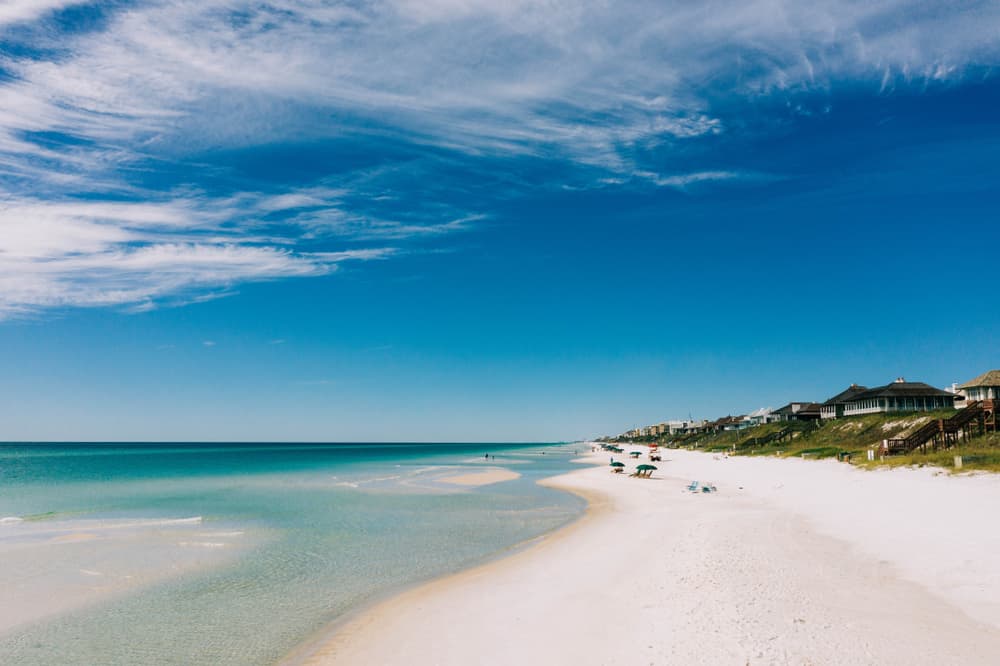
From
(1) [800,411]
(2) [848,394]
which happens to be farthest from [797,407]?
(2) [848,394]

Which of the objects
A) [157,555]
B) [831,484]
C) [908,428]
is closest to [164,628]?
[157,555]

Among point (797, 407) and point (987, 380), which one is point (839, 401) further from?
point (797, 407)

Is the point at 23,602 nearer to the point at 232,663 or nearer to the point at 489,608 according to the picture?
the point at 232,663

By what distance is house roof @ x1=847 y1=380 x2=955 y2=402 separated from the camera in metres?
68.6

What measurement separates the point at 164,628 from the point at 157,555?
970 centimetres

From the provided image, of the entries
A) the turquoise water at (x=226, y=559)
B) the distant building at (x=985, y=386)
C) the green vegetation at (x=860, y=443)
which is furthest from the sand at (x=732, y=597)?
the distant building at (x=985, y=386)

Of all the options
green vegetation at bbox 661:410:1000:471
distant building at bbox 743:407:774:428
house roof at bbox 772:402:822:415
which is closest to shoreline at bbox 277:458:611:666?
green vegetation at bbox 661:410:1000:471

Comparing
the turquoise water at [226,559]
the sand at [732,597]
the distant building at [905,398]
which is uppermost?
the distant building at [905,398]

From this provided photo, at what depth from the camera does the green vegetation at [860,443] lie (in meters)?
30.6

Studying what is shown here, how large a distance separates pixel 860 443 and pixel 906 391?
2060 cm

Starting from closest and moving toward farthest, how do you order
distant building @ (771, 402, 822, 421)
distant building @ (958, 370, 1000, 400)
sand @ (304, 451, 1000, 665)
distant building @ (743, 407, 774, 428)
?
sand @ (304, 451, 1000, 665), distant building @ (958, 370, 1000, 400), distant building @ (771, 402, 822, 421), distant building @ (743, 407, 774, 428)

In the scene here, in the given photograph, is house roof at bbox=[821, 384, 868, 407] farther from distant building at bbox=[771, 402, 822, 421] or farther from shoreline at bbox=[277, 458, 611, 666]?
shoreline at bbox=[277, 458, 611, 666]

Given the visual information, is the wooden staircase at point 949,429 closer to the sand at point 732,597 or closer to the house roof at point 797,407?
the sand at point 732,597

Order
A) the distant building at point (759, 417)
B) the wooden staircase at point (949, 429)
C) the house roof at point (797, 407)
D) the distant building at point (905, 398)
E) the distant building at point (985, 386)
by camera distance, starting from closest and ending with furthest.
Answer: the wooden staircase at point (949, 429) → the distant building at point (985, 386) → the distant building at point (905, 398) → the house roof at point (797, 407) → the distant building at point (759, 417)
